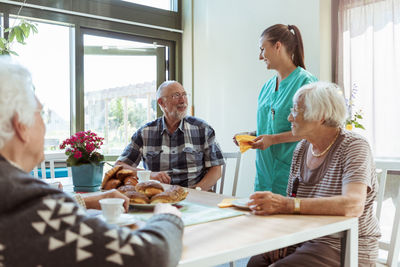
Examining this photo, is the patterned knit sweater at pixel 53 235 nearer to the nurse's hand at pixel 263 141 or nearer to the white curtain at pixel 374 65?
the nurse's hand at pixel 263 141

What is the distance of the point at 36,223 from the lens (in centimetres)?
66

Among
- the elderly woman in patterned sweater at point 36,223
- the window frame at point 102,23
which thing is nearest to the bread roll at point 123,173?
the elderly woman in patterned sweater at point 36,223

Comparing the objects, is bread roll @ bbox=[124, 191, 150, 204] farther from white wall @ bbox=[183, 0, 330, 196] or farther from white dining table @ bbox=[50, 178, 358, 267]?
white wall @ bbox=[183, 0, 330, 196]

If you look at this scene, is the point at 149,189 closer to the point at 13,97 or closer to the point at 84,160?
the point at 84,160

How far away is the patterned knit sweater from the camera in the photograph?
644mm

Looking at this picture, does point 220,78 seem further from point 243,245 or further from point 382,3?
point 243,245

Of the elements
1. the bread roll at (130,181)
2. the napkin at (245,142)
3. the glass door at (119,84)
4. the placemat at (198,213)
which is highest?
the glass door at (119,84)

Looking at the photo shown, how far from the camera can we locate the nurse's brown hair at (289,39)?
2.20m

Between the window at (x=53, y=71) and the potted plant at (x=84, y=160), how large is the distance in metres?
2.00

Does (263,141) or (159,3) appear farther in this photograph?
(159,3)

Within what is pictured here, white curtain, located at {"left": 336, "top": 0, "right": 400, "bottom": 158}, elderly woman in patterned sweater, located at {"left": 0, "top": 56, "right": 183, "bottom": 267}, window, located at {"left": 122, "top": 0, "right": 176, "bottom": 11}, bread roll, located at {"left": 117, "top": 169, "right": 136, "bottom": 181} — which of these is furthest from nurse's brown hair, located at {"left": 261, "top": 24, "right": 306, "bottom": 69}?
window, located at {"left": 122, "top": 0, "right": 176, "bottom": 11}

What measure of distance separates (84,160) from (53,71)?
228cm

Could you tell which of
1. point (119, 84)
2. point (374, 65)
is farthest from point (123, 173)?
point (119, 84)

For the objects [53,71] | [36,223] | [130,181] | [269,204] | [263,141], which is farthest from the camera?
[53,71]
